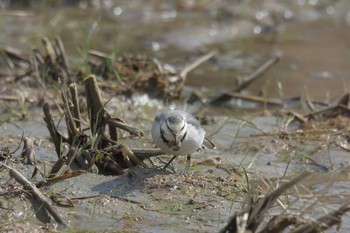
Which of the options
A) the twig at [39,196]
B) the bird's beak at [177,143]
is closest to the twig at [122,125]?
the bird's beak at [177,143]

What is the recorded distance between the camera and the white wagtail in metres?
5.95

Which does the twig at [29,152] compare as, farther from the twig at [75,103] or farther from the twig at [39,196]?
the twig at [39,196]

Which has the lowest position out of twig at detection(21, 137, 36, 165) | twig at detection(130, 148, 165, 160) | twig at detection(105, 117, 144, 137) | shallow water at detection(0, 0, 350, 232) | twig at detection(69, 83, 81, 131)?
shallow water at detection(0, 0, 350, 232)

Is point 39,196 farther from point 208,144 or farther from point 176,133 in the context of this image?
point 208,144

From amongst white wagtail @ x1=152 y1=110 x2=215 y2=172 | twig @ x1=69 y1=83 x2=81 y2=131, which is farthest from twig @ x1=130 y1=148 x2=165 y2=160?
twig @ x1=69 y1=83 x2=81 y2=131

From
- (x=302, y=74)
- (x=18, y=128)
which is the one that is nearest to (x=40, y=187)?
(x=18, y=128)

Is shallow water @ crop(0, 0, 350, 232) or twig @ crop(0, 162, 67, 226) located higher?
twig @ crop(0, 162, 67, 226)

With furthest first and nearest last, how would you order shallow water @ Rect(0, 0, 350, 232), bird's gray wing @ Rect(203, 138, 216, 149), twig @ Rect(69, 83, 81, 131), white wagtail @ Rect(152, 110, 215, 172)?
bird's gray wing @ Rect(203, 138, 216, 149), twig @ Rect(69, 83, 81, 131), white wagtail @ Rect(152, 110, 215, 172), shallow water @ Rect(0, 0, 350, 232)

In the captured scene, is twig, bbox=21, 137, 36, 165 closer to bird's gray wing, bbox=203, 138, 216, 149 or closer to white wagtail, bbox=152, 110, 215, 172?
white wagtail, bbox=152, 110, 215, 172

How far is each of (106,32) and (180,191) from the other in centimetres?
757

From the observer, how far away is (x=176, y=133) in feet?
19.5

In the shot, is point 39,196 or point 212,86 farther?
point 212,86

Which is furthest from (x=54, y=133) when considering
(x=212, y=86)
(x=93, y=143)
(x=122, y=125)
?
(x=212, y=86)

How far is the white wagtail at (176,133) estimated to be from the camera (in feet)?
19.5
